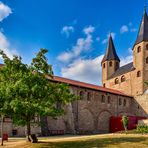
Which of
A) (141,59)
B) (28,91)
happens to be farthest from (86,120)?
(28,91)

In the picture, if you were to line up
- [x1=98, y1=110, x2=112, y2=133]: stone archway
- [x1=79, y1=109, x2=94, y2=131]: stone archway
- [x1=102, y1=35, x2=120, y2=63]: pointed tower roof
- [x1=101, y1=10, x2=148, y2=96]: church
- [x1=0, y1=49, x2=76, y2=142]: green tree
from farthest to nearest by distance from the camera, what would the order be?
[x1=102, y1=35, x2=120, y2=63]: pointed tower roof, [x1=101, y1=10, x2=148, y2=96]: church, [x1=98, y1=110, x2=112, y2=133]: stone archway, [x1=79, y1=109, x2=94, y2=131]: stone archway, [x1=0, y1=49, x2=76, y2=142]: green tree

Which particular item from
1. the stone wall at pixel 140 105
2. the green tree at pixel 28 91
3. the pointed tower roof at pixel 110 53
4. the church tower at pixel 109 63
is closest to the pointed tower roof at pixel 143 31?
the pointed tower roof at pixel 110 53

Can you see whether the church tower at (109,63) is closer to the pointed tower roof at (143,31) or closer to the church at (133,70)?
the church at (133,70)

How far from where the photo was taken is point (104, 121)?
162ft

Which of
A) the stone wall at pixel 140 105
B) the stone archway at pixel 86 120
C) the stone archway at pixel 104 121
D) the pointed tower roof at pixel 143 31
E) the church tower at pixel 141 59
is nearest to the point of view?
the stone archway at pixel 86 120

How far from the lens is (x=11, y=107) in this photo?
68.0ft

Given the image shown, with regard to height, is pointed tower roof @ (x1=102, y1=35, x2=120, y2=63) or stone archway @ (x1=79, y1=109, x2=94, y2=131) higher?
pointed tower roof @ (x1=102, y1=35, x2=120, y2=63)

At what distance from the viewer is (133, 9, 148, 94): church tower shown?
182 ft

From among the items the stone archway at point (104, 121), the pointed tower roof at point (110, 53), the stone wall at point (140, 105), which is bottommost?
the stone archway at point (104, 121)

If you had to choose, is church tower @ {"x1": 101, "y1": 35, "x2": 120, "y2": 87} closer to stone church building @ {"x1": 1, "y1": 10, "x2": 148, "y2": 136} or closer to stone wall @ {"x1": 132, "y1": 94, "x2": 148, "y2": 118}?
stone church building @ {"x1": 1, "y1": 10, "x2": 148, "y2": 136}

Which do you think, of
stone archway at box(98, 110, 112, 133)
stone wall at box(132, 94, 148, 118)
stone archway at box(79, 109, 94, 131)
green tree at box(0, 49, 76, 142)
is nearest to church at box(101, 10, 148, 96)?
stone wall at box(132, 94, 148, 118)

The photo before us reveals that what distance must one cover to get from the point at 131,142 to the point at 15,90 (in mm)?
10381

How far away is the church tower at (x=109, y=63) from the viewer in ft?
217

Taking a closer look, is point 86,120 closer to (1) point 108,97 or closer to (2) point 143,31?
(1) point 108,97
